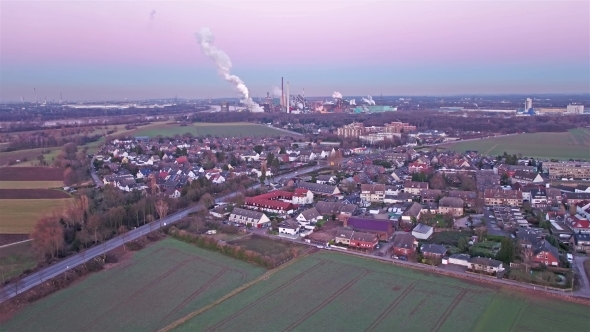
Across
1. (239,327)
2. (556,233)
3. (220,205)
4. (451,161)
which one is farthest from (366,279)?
(451,161)

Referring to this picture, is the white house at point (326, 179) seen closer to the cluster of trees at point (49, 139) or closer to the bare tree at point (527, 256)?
the bare tree at point (527, 256)

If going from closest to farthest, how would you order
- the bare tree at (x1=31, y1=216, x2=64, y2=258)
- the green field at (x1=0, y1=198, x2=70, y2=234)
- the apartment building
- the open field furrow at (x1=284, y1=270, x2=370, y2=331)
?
the open field furrow at (x1=284, y1=270, x2=370, y2=331), the bare tree at (x1=31, y1=216, x2=64, y2=258), the green field at (x1=0, y1=198, x2=70, y2=234), the apartment building

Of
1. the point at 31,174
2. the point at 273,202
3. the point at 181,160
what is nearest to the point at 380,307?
the point at 273,202

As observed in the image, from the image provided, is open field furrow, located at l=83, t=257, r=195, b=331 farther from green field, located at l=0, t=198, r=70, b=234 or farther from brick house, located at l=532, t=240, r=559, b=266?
brick house, located at l=532, t=240, r=559, b=266

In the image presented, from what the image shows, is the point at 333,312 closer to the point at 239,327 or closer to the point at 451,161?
the point at 239,327

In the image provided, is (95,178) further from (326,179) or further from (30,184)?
(326,179)

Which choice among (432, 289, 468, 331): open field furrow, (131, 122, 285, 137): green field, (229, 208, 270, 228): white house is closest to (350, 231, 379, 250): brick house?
(432, 289, 468, 331): open field furrow
